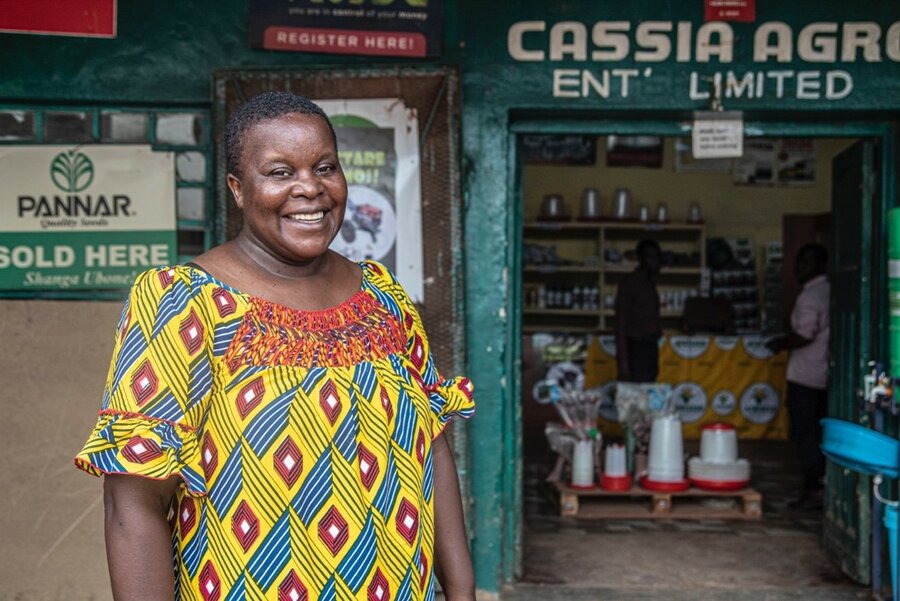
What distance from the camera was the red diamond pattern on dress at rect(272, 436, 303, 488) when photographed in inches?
69.6

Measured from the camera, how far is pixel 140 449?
166 cm

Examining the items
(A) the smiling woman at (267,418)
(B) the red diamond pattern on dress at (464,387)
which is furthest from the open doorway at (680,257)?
(A) the smiling woman at (267,418)

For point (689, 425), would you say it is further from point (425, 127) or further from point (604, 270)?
point (425, 127)

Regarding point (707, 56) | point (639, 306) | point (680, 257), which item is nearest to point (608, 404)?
point (639, 306)

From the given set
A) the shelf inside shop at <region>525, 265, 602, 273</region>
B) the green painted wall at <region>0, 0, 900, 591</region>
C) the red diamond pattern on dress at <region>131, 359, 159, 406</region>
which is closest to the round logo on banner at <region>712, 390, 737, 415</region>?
the shelf inside shop at <region>525, 265, 602, 273</region>

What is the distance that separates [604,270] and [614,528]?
16.0 ft

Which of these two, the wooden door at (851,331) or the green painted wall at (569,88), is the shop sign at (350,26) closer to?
the green painted wall at (569,88)

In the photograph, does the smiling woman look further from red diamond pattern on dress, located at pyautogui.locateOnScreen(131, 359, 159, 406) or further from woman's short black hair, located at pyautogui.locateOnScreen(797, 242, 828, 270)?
woman's short black hair, located at pyautogui.locateOnScreen(797, 242, 828, 270)

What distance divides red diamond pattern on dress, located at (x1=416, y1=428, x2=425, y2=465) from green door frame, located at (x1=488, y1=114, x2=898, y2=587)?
99.4 inches

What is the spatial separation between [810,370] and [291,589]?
5.79 meters

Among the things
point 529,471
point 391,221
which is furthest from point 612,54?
point 529,471

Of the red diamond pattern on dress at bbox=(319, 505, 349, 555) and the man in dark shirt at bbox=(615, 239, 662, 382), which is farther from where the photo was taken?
the man in dark shirt at bbox=(615, 239, 662, 382)

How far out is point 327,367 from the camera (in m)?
1.83

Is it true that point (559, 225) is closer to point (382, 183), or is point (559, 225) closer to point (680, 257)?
point (680, 257)
